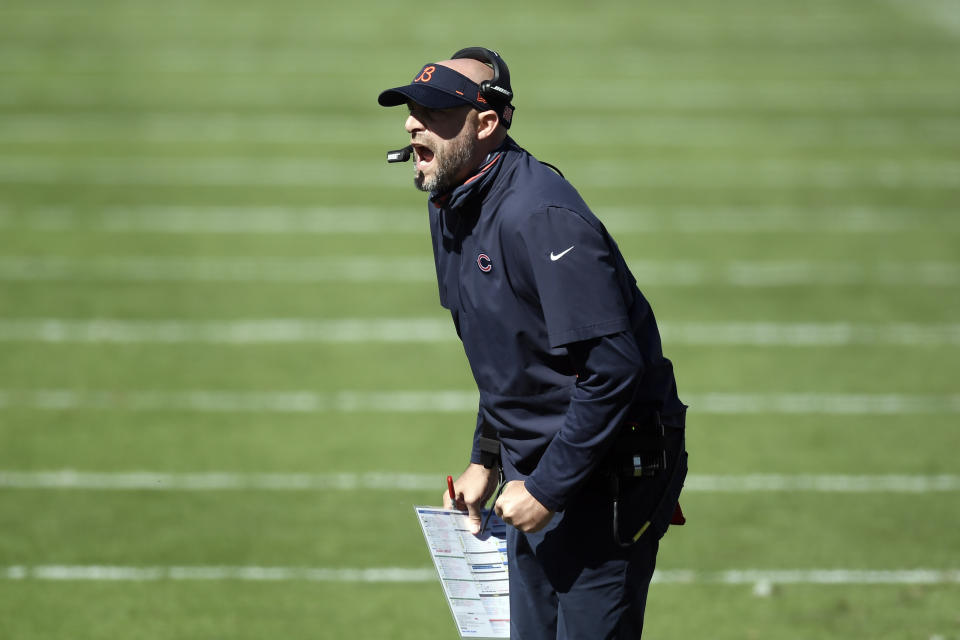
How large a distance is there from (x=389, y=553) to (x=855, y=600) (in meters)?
2.18

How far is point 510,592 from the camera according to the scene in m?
3.67

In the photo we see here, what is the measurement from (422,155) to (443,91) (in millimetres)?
208

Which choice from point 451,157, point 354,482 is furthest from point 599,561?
point 354,482

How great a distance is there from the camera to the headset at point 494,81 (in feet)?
10.9

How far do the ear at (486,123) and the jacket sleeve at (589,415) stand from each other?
2.12 ft

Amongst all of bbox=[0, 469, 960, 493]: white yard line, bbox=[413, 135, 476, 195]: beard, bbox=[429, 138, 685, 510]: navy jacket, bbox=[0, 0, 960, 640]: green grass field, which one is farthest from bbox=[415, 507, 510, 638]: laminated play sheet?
bbox=[0, 469, 960, 493]: white yard line

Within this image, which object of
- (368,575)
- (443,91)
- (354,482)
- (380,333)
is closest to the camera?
(443,91)

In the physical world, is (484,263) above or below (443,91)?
below

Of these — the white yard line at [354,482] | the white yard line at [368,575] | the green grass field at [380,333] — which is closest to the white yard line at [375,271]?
the green grass field at [380,333]

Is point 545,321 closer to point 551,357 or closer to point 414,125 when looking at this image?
point 551,357

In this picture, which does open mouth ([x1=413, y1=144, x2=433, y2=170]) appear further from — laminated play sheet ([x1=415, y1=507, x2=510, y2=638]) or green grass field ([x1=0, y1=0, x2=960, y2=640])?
green grass field ([x1=0, y1=0, x2=960, y2=640])

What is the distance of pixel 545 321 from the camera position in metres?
3.19

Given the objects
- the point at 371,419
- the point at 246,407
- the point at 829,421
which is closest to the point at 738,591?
the point at 829,421

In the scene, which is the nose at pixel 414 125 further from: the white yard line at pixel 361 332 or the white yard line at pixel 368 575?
the white yard line at pixel 361 332
